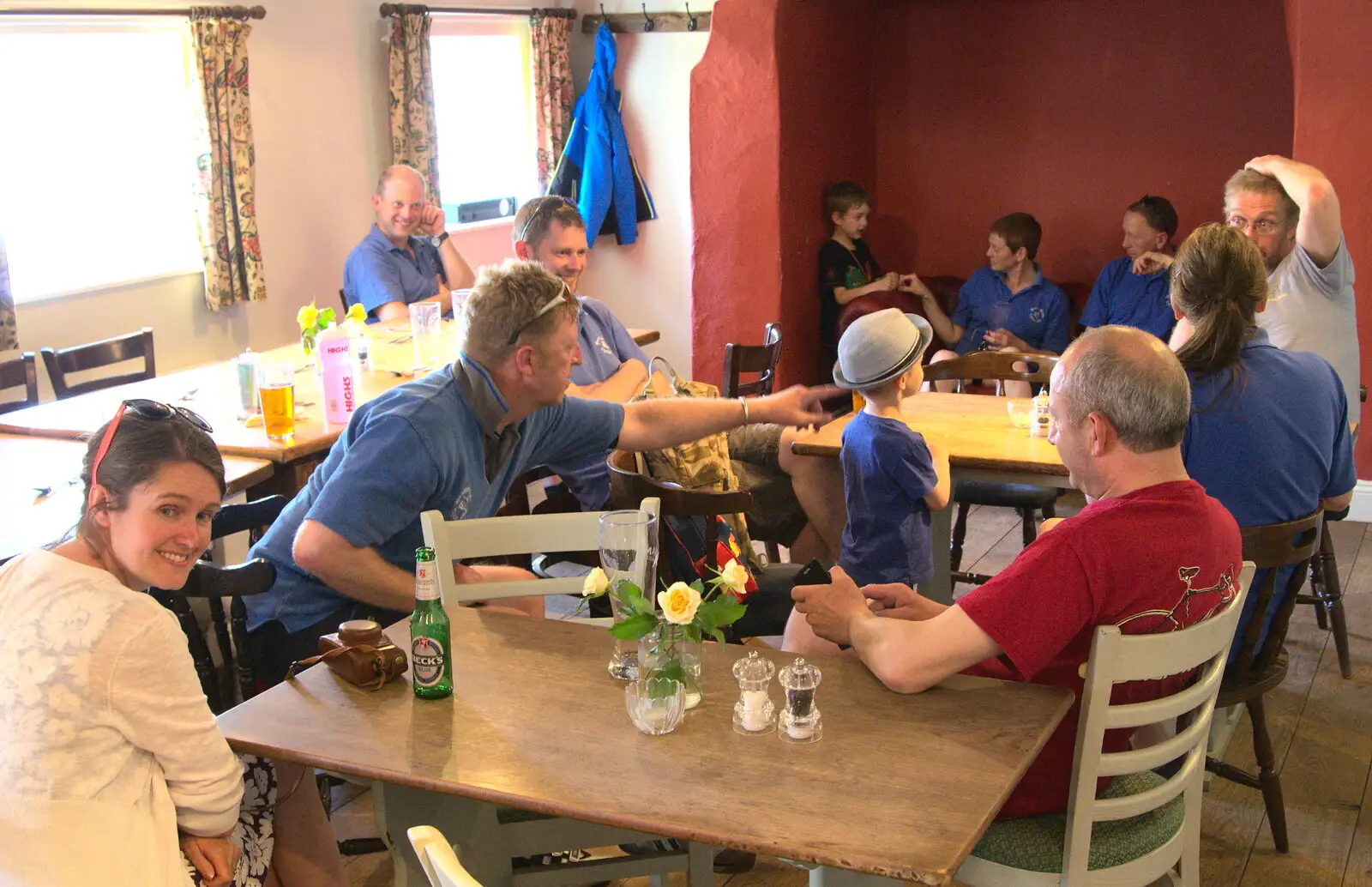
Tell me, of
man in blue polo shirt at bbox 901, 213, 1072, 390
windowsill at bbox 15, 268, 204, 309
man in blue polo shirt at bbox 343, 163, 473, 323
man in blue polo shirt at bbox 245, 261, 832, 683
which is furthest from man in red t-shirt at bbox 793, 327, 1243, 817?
man in blue polo shirt at bbox 901, 213, 1072, 390

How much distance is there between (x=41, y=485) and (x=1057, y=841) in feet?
8.30

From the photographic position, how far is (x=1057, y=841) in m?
1.98

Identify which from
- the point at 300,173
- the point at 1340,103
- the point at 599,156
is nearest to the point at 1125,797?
the point at 1340,103

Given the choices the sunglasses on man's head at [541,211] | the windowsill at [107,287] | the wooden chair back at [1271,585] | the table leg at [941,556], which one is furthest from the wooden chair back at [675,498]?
the windowsill at [107,287]

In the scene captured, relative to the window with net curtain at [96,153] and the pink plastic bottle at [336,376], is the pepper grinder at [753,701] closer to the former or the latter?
the pink plastic bottle at [336,376]

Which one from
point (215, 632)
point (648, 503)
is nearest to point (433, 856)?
point (648, 503)

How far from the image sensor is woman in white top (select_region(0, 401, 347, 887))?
1.66 m

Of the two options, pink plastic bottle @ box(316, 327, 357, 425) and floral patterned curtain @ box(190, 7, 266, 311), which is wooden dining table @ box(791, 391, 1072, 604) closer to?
pink plastic bottle @ box(316, 327, 357, 425)

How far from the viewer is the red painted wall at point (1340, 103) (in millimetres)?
4887

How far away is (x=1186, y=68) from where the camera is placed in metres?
6.35

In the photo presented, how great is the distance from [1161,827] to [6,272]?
13.7ft

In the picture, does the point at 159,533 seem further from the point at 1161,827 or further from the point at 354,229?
the point at 354,229

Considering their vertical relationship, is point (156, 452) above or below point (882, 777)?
above

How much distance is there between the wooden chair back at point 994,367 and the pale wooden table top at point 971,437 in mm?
249
